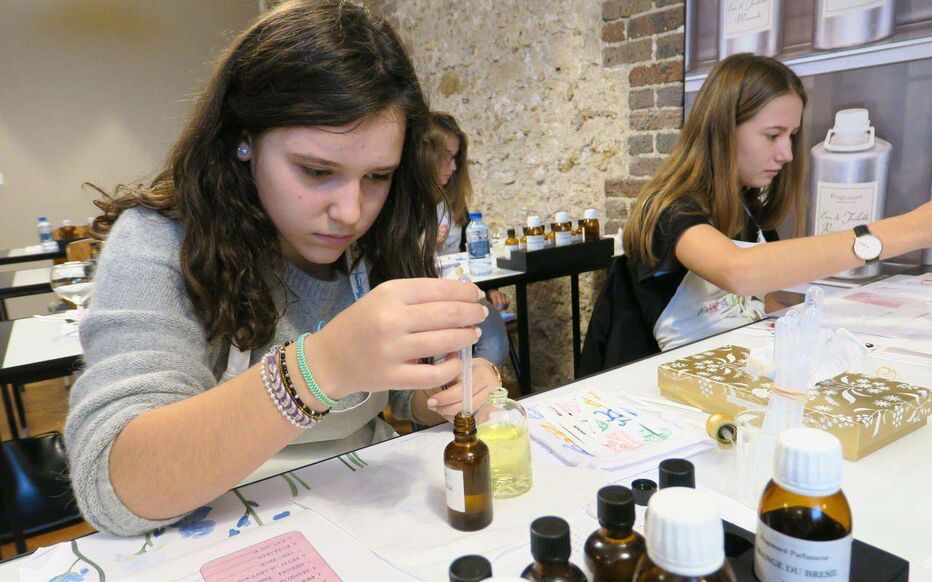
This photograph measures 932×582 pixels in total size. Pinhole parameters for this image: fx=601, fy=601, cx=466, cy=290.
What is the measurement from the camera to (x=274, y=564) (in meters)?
0.59

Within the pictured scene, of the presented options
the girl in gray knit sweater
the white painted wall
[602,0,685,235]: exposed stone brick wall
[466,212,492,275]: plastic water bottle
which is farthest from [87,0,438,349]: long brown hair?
the white painted wall

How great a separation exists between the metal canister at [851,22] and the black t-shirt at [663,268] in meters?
0.94

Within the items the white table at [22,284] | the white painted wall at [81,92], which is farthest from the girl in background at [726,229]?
the white painted wall at [81,92]

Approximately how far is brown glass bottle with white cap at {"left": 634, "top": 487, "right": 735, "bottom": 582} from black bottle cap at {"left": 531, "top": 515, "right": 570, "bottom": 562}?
9cm

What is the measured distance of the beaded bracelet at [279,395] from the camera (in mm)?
629

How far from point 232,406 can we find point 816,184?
6.76ft

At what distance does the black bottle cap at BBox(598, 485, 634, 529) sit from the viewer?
40 cm

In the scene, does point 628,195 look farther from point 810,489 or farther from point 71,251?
point 71,251

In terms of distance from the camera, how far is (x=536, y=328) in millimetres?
3197

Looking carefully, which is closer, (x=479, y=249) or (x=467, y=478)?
(x=467, y=478)

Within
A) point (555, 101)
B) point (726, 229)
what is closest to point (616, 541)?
point (726, 229)

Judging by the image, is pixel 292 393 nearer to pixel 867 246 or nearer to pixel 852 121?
pixel 867 246

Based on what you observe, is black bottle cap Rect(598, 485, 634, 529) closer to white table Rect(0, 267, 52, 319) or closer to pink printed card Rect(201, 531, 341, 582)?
pink printed card Rect(201, 531, 341, 582)

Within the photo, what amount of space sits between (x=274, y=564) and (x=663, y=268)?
1172 millimetres
